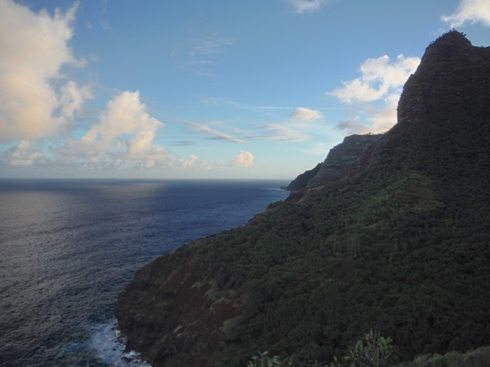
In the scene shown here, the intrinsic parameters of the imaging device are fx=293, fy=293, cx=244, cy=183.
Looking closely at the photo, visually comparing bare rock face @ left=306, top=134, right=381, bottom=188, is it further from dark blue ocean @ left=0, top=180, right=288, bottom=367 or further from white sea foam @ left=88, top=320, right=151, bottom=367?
white sea foam @ left=88, top=320, right=151, bottom=367

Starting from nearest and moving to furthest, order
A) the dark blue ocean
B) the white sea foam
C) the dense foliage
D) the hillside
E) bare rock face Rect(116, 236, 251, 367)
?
the dense foliage < the hillside < bare rock face Rect(116, 236, 251, 367) < the white sea foam < the dark blue ocean

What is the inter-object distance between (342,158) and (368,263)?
78329mm

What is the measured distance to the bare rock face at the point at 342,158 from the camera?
3803 inches

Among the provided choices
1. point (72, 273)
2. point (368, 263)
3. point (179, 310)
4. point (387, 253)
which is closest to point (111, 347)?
point (179, 310)

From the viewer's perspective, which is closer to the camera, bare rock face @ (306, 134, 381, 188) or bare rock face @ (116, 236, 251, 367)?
bare rock face @ (116, 236, 251, 367)

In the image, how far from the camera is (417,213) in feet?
116

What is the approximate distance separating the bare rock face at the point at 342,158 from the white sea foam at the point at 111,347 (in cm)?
6934

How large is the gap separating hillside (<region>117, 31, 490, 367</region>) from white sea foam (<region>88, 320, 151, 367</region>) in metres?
1.15

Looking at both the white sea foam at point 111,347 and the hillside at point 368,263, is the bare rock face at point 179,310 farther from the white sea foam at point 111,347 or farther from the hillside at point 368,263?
the white sea foam at point 111,347

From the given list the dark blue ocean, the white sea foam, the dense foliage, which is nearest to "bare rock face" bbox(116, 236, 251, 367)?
the white sea foam

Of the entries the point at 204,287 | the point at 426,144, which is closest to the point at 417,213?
the point at 426,144

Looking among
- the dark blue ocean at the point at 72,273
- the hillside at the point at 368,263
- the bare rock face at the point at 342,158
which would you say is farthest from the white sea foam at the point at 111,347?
the bare rock face at the point at 342,158

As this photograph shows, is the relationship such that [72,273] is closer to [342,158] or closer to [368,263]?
[368,263]

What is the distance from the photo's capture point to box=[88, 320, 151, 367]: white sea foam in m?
30.8
